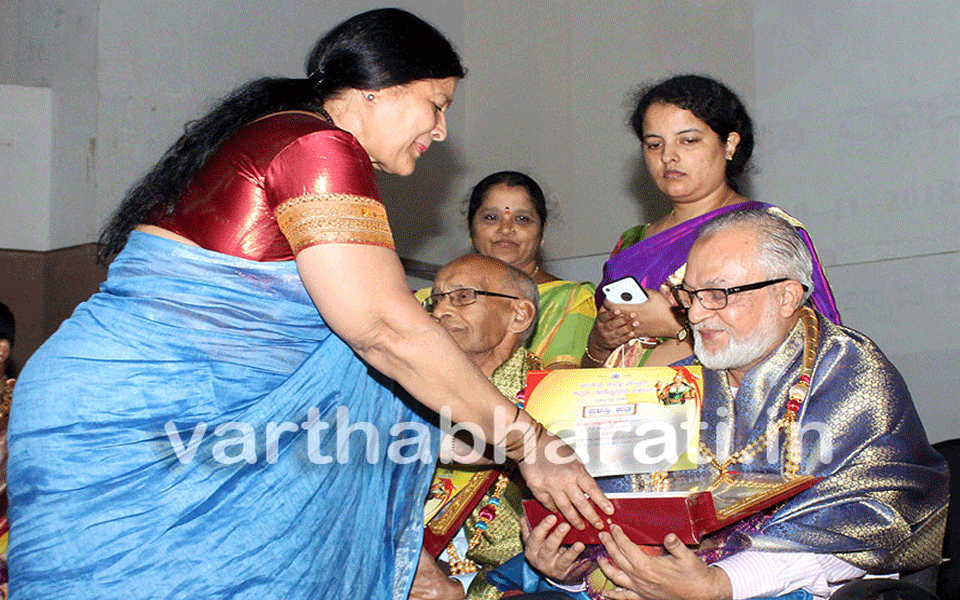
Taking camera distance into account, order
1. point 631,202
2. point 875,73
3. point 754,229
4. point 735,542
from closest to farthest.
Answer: point 735,542 → point 754,229 → point 875,73 → point 631,202

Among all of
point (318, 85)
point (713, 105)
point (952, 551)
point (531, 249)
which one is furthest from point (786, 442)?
point (531, 249)

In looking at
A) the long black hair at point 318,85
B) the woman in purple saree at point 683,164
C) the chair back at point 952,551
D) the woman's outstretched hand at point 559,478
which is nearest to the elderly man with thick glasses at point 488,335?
the woman in purple saree at point 683,164

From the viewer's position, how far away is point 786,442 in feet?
7.79

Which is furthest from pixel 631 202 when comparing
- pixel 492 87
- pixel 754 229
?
pixel 754 229

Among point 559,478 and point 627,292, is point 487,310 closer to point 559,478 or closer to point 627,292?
point 627,292

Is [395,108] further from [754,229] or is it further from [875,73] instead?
[875,73]

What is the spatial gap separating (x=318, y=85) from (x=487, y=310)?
1372 mm

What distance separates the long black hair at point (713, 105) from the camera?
141 inches

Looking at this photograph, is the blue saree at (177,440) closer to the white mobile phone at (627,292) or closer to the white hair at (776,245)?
the white hair at (776,245)

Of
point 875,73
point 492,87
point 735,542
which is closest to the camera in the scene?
point 735,542

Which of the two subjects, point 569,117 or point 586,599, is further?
point 569,117

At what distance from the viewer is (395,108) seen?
2.09m

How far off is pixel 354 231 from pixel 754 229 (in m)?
1.21

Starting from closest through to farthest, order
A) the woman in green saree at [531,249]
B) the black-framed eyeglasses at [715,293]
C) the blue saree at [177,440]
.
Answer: the blue saree at [177,440] < the black-framed eyeglasses at [715,293] < the woman in green saree at [531,249]
